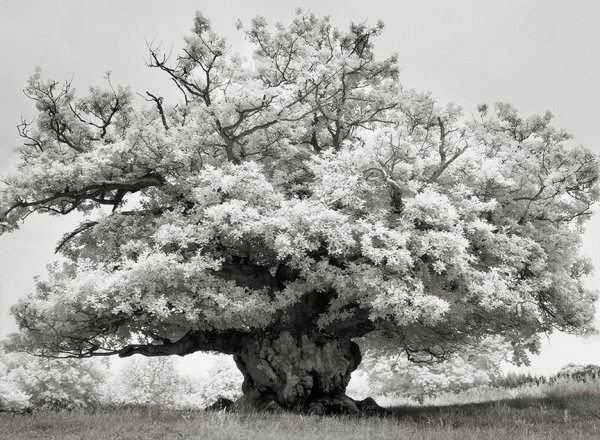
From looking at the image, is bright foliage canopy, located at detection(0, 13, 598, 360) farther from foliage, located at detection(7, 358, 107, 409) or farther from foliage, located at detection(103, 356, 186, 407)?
foliage, located at detection(103, 356, 186, 407)

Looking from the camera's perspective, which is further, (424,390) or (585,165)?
(424,390)

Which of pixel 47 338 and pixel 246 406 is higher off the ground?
pixel 47 338

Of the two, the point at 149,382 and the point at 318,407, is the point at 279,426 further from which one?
the point at 149,382

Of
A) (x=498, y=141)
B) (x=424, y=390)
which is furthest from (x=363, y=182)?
(x=424, y=390)

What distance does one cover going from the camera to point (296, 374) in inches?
835

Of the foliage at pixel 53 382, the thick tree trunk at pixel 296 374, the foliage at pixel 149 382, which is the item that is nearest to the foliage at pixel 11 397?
the foliage at pixel 53 382

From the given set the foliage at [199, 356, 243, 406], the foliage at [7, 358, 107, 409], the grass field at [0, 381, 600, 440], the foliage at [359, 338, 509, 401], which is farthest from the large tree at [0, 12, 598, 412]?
the foliage at [199, 356, 243, 406]

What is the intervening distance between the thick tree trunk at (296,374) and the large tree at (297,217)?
7cm

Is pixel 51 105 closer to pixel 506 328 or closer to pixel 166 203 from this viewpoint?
pixel 166 203

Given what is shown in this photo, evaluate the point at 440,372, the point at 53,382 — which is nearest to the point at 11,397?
the point at 53,382

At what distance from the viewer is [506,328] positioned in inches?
950

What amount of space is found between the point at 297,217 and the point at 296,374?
23.4 ft

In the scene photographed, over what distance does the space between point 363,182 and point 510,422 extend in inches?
356

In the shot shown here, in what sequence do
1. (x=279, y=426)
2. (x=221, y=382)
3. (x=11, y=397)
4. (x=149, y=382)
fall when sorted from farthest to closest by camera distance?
(x=149, y=382) → (x=221, y=382) → (x=11, y=397) → (x=279, y=426)
